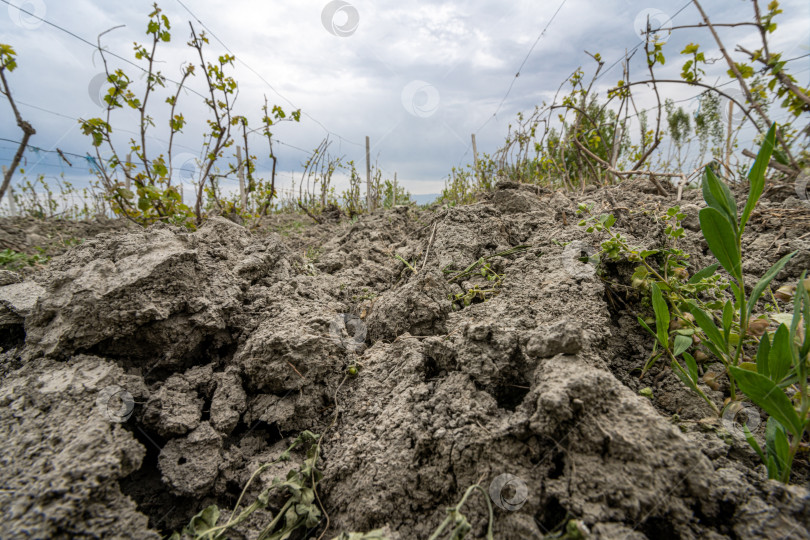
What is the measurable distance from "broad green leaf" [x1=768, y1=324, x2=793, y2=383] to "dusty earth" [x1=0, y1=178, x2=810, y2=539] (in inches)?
8.7

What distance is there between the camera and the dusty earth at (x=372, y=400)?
0.82 meters

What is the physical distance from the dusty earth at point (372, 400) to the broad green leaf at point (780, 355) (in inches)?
8.7

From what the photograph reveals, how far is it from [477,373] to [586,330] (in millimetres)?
447

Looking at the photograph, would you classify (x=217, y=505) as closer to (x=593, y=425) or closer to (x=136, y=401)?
(x=136, y=401)

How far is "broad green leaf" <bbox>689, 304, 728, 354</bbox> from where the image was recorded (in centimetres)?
101

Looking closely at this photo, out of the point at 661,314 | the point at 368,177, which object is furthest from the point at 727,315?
the point at 368,177

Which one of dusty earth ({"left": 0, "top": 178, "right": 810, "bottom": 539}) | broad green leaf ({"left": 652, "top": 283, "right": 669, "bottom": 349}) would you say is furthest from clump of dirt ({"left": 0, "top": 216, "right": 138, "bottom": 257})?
broad green leaf ({"left": 652, "top": 283, "right": 669, "bottom": 349})

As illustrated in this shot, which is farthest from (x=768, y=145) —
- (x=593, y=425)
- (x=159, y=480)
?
(x=159, y=480)

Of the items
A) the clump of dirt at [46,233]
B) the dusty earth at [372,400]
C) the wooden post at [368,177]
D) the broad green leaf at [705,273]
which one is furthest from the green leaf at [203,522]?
the wooden post at [368,177]

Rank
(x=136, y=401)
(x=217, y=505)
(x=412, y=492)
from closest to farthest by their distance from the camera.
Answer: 1. (x=412, y=492)
2. (x=217, y=505)
3. (x=136, y=401)

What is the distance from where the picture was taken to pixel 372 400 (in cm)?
127

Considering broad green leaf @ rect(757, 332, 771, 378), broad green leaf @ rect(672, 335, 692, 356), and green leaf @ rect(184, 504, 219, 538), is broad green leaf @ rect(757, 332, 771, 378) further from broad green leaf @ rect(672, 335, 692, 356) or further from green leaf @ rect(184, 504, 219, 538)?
green leaf @ rect(184, 504, 219, 538)

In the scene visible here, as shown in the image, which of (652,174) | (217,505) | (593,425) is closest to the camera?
(593,425)

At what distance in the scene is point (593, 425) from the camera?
0.88m
